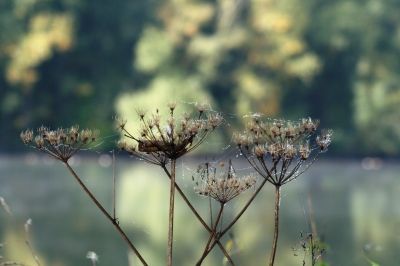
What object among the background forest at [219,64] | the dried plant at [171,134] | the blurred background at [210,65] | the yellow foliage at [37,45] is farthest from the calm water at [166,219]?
the yellow foliage at [37,45]

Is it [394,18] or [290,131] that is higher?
[394,18]

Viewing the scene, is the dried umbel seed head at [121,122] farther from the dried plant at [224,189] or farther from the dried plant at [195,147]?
the dried plant at [224,189]

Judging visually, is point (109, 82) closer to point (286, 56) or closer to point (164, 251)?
point (286, 56)

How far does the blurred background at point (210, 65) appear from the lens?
2937cm

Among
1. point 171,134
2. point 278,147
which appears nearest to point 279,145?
point 278,147

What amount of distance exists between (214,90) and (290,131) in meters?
29.8

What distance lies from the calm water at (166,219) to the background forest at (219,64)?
34.1 feet

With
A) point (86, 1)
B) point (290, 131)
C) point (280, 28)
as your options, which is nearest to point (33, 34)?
point (86, 1)

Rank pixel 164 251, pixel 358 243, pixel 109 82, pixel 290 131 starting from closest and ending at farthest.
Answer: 1. pixel 290 131
2. pixel 164 251
3. pixel 358 243
4. pixel 109 82

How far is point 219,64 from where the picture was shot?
30656 mm

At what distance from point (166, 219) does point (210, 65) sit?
1899 cm

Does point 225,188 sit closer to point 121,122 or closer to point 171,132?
point 171,132

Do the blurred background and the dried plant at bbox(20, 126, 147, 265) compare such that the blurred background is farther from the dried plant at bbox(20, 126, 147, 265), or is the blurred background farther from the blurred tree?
the dried plant at bbox(20, 126, 147, 265)

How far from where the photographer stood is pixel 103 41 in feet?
109
